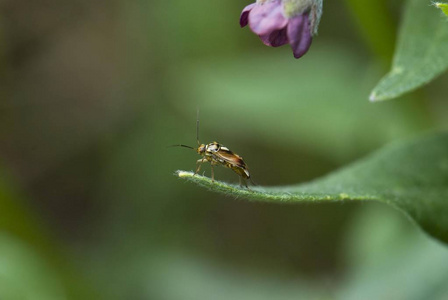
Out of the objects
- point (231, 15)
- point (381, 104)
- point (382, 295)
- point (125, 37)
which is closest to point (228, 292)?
point (382, 295)

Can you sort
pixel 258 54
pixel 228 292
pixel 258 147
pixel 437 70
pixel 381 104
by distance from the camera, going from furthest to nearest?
pixel 258 147 < pixel 258 54 < pixel 228 292 < pixel 381 104 < pixel 437 70

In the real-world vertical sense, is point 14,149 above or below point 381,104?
above

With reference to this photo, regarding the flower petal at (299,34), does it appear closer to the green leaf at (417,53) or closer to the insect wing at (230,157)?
the green leaf at (417,53)

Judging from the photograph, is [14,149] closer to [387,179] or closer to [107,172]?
[107,172]

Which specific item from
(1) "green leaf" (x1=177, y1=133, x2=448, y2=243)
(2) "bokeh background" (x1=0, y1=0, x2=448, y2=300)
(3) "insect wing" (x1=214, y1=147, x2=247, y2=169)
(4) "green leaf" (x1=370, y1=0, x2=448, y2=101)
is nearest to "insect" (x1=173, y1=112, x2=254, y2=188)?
(3) "insect wing" (x1=214, y1=147, x2=247, y2=169)

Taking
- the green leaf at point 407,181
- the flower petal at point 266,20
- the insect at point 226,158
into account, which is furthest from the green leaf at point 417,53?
the insect at point 226,158

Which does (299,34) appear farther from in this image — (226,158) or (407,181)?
(407,181)

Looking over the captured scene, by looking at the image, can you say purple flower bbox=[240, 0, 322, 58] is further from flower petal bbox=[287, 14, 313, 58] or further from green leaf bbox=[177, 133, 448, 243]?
green leaf bbox=[177, 133, 448, 243]
